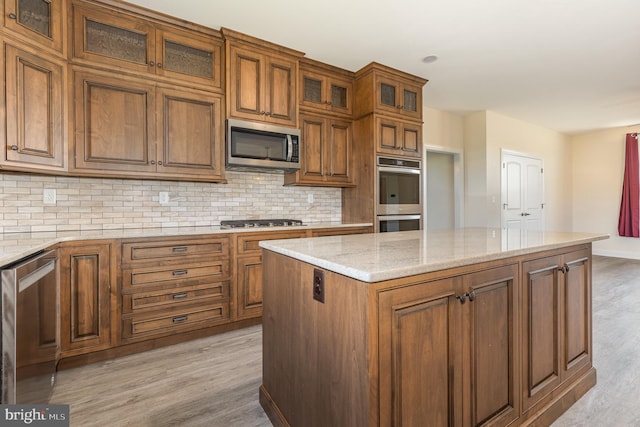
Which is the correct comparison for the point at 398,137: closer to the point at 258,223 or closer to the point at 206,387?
the point at 258,223

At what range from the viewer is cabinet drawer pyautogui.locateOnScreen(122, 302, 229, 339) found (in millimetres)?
2332

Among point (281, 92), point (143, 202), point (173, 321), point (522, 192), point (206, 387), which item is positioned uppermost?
point (281, 92)

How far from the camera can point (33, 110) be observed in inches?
80.0

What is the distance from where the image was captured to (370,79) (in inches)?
139

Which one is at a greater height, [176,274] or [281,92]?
[281,92]

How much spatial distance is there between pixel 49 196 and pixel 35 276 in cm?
129

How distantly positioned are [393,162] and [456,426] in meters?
2.89

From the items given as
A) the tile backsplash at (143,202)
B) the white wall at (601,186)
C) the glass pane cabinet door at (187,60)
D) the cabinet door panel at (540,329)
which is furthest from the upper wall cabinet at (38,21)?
the white wall at (601,186)

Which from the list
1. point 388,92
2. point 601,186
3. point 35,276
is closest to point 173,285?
point 35,276

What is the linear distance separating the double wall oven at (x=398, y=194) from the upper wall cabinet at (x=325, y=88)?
814mm

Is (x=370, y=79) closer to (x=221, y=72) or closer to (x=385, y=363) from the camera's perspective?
(x=221, y=72)

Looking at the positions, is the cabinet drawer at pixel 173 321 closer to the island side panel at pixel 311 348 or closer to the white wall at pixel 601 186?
the island side panel at pixel 311 348

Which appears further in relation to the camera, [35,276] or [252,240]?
[252,240]
